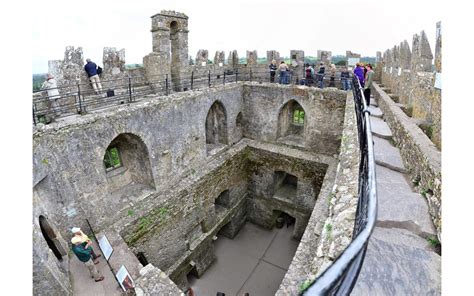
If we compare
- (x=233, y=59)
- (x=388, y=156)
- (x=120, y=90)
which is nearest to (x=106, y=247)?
(x=120, y=90)

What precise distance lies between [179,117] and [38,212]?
524 cm

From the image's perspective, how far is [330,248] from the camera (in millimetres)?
2760

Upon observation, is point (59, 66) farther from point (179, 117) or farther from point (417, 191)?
point (417, 191)

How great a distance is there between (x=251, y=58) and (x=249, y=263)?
36.9 feet

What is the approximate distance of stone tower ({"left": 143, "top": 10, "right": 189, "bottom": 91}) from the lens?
10.5m

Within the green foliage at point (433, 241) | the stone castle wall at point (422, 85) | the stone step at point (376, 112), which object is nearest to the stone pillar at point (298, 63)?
the stone castle wall at point (422, 85)

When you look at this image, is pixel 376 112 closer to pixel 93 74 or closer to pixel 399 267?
pixel 399 267

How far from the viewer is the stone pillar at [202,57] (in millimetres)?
12957

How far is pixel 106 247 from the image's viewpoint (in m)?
6.70

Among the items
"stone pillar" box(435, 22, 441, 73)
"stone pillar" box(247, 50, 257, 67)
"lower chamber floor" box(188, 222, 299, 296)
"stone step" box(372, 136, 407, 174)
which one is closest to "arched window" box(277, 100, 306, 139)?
"stone pillar" box(247, 50, 257, 67)

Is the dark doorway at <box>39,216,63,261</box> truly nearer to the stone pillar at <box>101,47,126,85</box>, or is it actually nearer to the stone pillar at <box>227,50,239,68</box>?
the stone pillar at <box>101,47,126,85</box>

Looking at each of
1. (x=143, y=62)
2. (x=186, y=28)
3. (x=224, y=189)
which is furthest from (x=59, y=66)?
(x=224, y=189)

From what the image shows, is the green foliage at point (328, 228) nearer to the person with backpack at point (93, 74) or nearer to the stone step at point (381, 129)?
the stone step at point (381, 129)

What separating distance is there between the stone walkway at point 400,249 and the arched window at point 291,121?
9998 mm
